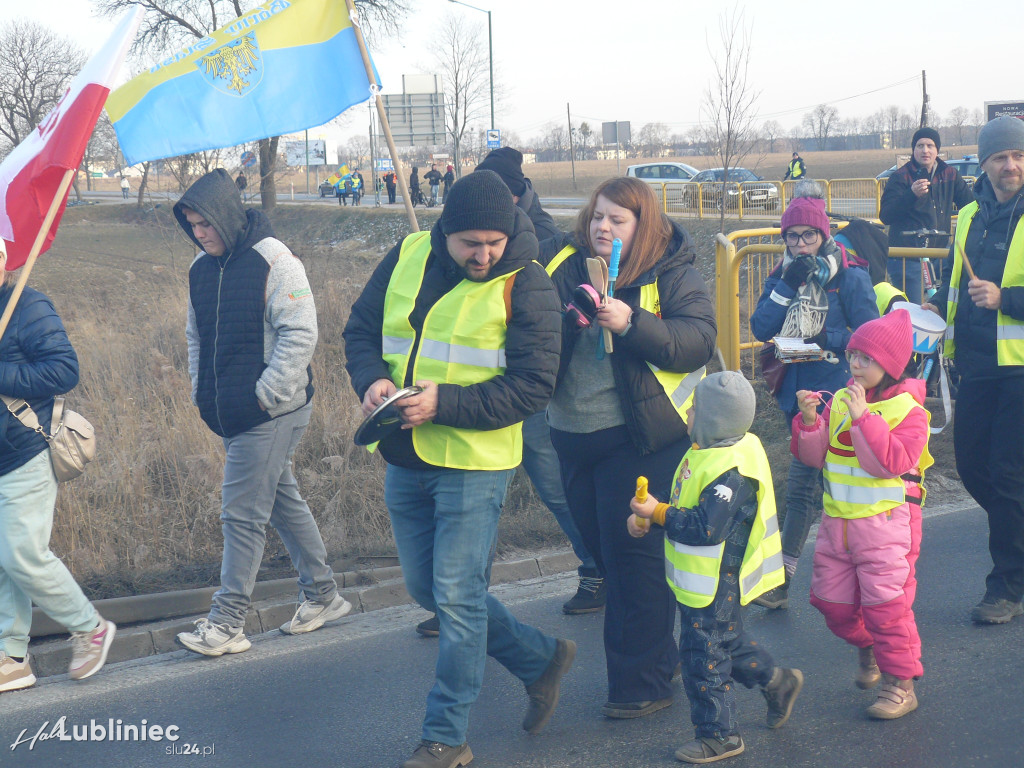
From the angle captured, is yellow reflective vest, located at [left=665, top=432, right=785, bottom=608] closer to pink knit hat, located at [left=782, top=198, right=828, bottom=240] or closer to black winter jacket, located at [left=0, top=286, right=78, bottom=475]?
pink knit hat, located at [left=782, top=198, right=828, bottom=240]

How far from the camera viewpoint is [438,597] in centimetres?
333

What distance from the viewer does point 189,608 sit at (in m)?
5.16

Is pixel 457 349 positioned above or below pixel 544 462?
above

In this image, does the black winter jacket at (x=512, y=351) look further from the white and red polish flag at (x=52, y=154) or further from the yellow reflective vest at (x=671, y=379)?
the white and red polish flag at (x=52, y=154)

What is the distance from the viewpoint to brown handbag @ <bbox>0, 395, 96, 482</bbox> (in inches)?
167

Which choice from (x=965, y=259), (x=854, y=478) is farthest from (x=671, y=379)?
(x=965, y=259)

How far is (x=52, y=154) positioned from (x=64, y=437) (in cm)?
123

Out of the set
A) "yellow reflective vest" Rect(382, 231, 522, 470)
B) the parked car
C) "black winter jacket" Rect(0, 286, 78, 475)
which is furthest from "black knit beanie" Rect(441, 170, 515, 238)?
the parked car

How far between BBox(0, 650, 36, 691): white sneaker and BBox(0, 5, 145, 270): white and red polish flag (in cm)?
→ 173

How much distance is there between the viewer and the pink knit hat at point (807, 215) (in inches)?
193

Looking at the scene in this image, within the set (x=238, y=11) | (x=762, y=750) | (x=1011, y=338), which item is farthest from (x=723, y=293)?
(x=238, y=11)

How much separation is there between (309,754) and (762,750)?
1638 millimetres

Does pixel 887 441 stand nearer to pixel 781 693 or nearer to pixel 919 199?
pixel 781 693

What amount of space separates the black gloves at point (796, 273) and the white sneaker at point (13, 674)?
402 cm
